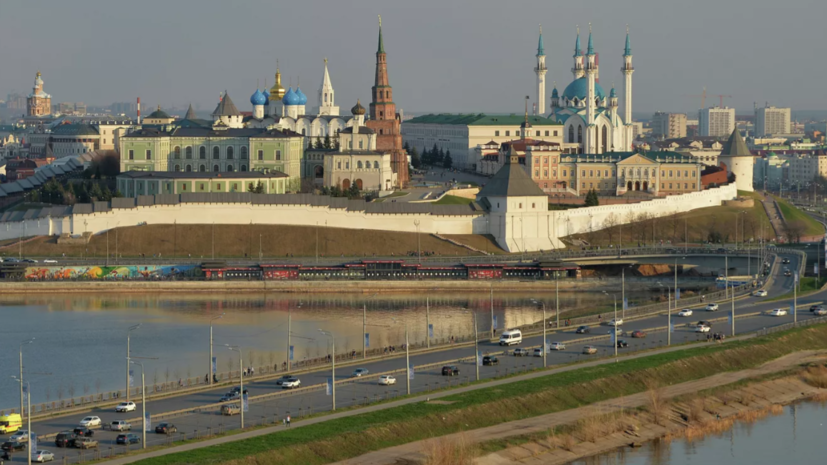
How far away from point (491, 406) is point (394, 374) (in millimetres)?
5370

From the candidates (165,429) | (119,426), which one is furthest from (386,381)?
(119,426)

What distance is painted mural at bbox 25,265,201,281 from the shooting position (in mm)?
79812

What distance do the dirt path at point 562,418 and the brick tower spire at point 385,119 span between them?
5147cm

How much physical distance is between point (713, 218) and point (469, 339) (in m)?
39.9

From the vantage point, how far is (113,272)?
264 feet

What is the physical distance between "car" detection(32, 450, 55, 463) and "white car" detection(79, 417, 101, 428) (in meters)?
3.34

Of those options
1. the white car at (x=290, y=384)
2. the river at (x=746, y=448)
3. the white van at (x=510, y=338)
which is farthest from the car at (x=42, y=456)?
the white van at (x=510, y=338)

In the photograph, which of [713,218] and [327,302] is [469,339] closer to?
[327,302]

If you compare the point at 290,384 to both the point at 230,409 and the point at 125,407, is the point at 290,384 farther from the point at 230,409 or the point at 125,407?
the point at 125,407

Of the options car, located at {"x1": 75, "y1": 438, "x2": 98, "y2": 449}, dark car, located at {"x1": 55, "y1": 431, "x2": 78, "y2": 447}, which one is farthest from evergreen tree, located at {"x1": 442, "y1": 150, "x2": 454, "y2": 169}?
car, located at {"x1": 75, "y1": 438, "x2": 98, "y2": 449}

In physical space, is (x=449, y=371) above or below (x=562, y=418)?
above

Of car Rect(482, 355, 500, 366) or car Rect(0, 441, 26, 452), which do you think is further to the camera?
car Rect(482, 355, 500, 366)

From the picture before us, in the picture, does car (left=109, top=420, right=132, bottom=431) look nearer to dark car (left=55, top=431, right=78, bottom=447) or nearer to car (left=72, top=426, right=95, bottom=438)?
car (left=72, top=426, right=95, bottom=438)

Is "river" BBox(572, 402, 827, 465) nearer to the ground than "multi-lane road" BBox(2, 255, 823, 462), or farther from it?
nearer to the ground
